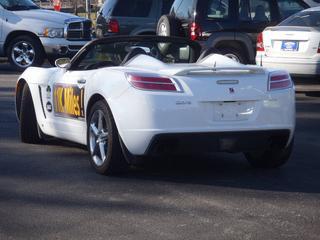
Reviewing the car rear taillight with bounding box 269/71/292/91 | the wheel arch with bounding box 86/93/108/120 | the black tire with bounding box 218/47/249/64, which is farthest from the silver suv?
the car rear taillight with bounding box 269/71/292/91

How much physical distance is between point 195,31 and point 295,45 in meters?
2.57

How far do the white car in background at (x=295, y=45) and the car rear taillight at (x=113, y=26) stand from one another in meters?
5.05

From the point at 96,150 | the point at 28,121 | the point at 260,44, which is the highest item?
the point at 96,150

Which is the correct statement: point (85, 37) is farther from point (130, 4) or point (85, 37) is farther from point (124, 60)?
point (124, 60)

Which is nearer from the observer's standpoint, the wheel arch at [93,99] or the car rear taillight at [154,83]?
the car rear taillight at [154,83]

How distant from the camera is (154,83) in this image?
24.4 ft

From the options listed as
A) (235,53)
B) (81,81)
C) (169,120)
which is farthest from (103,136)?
(235,53)

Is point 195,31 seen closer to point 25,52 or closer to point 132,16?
point 132,16

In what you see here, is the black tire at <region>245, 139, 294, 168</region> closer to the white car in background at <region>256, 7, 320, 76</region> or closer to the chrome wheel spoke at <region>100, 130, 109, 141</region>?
the chrome wheel spoke at <region>100, 130, 109, 141</region>

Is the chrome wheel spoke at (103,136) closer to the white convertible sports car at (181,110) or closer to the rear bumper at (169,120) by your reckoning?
the white convertible sports car at (181,110)

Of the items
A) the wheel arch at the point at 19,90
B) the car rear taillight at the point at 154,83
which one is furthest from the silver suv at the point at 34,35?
the car rear taillight at the point at 154,83

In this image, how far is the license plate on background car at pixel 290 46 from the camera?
46.3ft

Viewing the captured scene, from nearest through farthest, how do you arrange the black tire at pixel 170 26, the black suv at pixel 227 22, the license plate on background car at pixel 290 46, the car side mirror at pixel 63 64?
the car side mirror at pixel 63 64 → the license plate on background car at pixel 290 46 → the black suv at pixel 227 22 → the black tire at pixel 170 26

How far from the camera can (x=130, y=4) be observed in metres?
19.4
